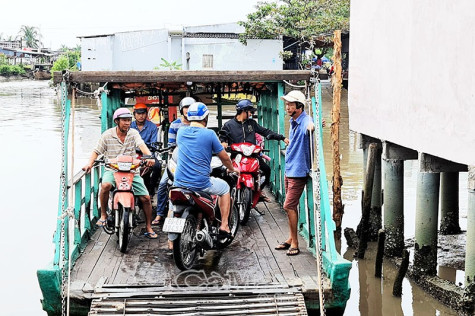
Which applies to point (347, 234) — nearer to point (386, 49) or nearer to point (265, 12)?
point (386, 49)

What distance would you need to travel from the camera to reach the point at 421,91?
8.88 metres

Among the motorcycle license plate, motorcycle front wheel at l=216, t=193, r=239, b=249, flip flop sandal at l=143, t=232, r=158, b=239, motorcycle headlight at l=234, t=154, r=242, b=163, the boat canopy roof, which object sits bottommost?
flip flop sandal at l=143, t=232, r=158, b=239

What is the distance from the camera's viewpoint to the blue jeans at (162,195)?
8250mm

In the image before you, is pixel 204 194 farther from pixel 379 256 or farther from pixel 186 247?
pixel 379 256

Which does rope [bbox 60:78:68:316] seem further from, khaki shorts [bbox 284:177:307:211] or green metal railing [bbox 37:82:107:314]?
khaki shorts [bbox 284:177:307:211]

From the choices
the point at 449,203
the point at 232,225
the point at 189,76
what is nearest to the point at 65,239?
the point at 232,225

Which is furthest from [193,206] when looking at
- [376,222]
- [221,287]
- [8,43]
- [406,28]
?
[8,43]

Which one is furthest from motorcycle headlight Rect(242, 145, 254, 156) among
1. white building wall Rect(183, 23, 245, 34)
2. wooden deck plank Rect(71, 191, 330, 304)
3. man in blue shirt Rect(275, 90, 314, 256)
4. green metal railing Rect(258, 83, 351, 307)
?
white building wall Rect(183, 23, 245, 34)

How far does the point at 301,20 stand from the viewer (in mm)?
33750

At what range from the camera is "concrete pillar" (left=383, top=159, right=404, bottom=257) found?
9984 millimetres

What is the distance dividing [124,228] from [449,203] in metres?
6.24

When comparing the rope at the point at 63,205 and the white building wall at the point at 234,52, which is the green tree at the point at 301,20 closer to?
the white building wall at the point at 234,52

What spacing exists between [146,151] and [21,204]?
796 centimetres

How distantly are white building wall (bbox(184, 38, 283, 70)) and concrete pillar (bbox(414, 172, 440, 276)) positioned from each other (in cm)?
→ 2935
